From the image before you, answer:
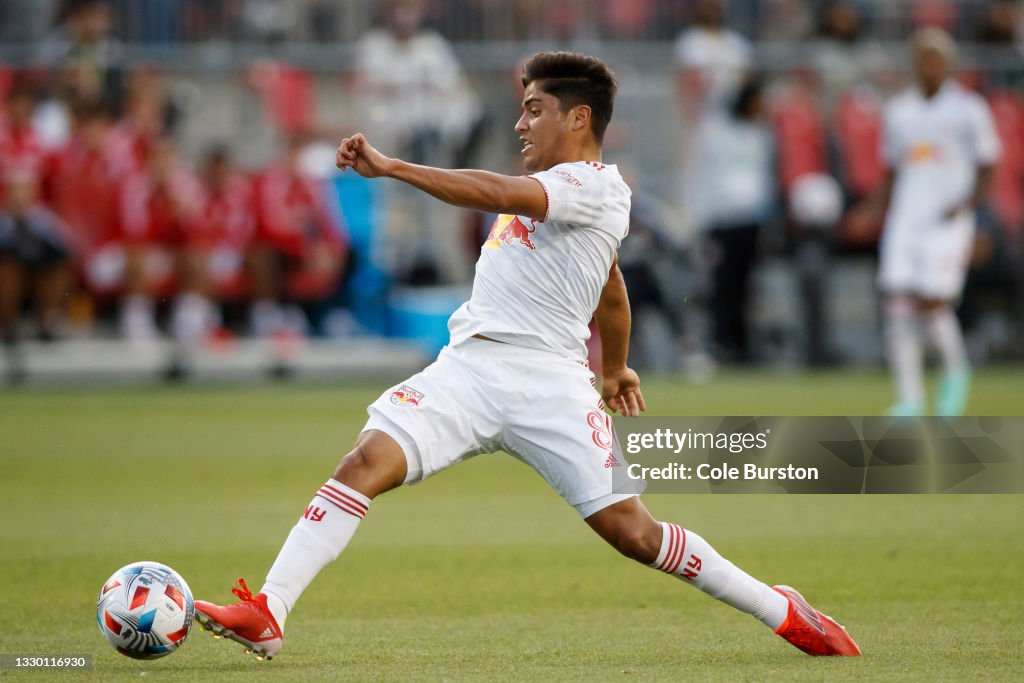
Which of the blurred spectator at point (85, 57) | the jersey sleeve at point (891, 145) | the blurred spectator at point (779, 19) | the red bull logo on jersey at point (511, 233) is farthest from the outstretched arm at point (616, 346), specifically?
the blurred spectator at point (779, 19)

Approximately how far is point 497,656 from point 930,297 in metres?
9.09

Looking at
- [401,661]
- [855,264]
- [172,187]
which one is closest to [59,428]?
[172,187]

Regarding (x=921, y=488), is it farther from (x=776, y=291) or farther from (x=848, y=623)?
(x=776, y=291)

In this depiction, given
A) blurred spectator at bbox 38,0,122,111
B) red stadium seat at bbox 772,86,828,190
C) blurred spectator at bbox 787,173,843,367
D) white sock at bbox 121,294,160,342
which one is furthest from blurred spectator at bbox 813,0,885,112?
white sock at bbox 121,294,160,342

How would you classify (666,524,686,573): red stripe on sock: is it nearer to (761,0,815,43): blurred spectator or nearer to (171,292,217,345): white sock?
(171,292,217,345): white sock

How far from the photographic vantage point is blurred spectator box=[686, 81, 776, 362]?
1947 centimetres

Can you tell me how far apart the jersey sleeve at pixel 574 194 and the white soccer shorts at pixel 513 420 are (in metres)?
0.52

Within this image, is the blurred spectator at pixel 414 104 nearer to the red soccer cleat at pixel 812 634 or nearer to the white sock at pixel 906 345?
the white sock at pixel 906 345

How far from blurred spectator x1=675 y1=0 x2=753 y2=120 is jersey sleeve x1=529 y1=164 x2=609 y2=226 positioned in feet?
47.3

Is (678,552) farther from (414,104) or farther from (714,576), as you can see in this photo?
(414,104)

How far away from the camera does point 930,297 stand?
46.7ft

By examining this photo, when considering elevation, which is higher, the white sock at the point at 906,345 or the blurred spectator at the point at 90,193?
the blurred spectator at the point at 90,193

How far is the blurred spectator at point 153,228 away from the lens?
1853cm

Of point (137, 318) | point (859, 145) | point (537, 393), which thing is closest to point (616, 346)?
point (537, 393)
